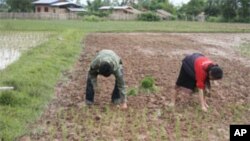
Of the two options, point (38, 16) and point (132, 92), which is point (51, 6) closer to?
point (38, 16)

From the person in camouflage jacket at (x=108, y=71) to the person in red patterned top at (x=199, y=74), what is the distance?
0.93 m

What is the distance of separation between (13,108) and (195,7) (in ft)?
211

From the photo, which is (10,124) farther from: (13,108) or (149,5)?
(149,5)

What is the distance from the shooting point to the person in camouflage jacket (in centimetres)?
603

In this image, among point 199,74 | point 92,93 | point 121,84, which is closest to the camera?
point 199,74

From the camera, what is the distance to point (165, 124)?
18.9ft

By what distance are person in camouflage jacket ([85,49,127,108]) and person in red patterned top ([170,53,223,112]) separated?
93cm

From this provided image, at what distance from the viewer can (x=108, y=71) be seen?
6.03 meters

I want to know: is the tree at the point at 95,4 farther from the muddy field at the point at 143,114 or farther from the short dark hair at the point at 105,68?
the short dark hair at the point at 105,68

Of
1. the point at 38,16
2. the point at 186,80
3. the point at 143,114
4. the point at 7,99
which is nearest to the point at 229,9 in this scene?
the point at 38,16

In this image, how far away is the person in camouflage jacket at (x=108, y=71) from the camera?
6031 millimetres

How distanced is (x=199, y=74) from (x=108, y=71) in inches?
52.9

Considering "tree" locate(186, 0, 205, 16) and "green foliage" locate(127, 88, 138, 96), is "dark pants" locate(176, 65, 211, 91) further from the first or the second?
"tree" locate(186, 0, 205, 16)

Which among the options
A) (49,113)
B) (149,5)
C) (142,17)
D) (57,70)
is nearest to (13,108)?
(49,113)
